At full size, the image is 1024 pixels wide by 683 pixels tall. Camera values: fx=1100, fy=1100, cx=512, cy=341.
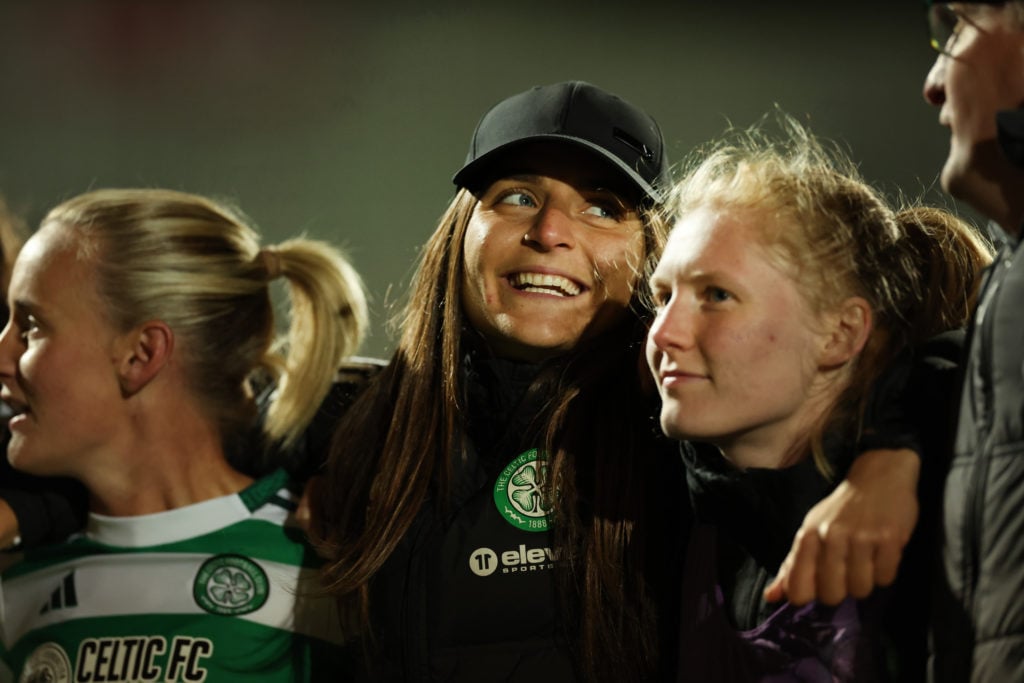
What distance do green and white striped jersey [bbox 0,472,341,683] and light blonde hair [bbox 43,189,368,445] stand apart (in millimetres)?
159

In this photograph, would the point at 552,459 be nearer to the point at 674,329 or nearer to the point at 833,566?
the point at 674,329

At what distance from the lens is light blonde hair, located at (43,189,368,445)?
1.43m

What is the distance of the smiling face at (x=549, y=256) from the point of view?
1.29 metres

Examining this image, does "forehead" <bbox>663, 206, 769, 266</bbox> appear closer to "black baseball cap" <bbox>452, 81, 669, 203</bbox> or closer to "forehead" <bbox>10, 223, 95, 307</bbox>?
"black baseball cap" <bbox>452, 81, 669, 203</bbox>

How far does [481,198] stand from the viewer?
4.51 ft

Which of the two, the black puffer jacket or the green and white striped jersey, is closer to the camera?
the black puffer jacket

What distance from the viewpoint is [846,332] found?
3.24 ft

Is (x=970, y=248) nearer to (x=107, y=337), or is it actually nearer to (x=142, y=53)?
(x=107, y=337)

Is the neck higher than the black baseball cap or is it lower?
lower

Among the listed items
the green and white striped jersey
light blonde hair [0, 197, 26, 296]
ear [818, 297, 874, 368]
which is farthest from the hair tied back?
ear [818, 297, 874, 368]

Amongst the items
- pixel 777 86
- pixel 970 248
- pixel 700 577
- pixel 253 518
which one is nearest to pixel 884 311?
pixel 970 248

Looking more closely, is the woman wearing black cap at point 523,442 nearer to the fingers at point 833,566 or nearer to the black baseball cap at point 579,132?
the black baseball cap at point 579,132

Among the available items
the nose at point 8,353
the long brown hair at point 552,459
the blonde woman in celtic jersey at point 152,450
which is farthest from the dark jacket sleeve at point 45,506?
the long brown hair at point 552,459

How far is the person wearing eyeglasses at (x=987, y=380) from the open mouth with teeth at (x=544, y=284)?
0.48m
